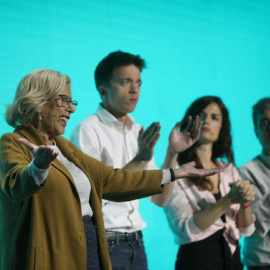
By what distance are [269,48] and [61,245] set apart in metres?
3.05

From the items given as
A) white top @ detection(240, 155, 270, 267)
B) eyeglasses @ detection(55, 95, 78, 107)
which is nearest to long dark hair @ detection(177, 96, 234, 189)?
white top @ detection(240, 155, 270, 267)

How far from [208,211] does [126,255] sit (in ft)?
1.60

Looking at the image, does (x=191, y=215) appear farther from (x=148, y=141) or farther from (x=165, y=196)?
(x=148, y=141)

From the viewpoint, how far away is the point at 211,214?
2662 mm

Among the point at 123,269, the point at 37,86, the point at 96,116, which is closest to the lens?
the point at 37,86

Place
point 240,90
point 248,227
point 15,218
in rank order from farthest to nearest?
point 240,90
point 248,227
point 15,218

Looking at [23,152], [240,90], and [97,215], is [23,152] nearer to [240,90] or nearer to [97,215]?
[97,215]

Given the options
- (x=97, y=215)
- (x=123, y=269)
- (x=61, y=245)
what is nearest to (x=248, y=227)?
(x=123, y=269)

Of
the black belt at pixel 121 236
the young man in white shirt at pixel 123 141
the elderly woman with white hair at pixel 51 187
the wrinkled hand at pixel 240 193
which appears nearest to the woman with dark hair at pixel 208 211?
the wrinkled hand at pixel 240 193

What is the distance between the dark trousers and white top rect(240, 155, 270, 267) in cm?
74

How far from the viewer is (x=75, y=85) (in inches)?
125

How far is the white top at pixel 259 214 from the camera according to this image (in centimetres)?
292

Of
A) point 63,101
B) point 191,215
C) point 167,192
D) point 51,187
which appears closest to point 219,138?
point 191,215

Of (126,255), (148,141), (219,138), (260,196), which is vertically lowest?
(126,255)
